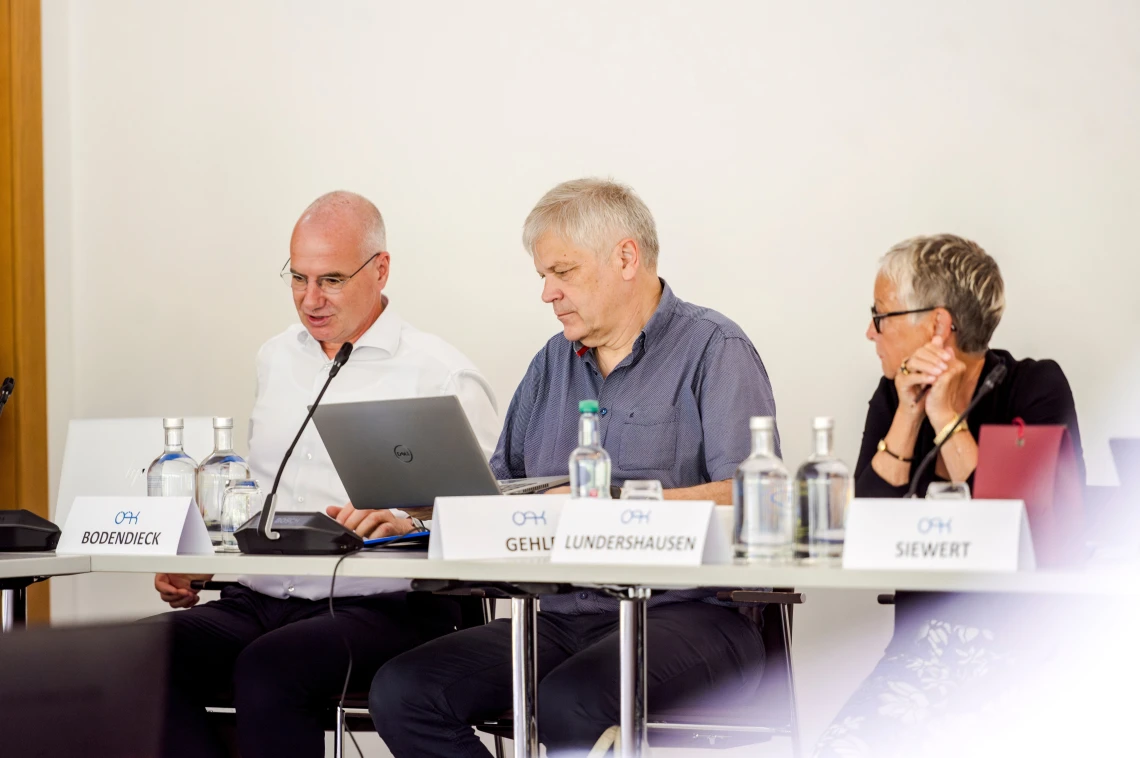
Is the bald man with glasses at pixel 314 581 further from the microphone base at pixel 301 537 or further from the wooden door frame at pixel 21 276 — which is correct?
the wooden door frame at pixel 21 276

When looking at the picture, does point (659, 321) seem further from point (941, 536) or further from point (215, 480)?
point (941, 536)

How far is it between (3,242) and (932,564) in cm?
283

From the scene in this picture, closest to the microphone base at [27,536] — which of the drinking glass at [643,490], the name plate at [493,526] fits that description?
the name plate at [493,526]

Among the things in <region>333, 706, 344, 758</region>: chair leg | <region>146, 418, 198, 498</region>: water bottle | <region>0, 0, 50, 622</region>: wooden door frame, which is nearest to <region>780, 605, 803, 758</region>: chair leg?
<region>333, 706, 344, 758</region>: chair leg

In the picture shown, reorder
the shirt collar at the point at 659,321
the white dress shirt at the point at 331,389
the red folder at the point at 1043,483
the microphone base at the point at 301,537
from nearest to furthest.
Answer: the red folder at the point at 1043,483 < the microphone base at the point at 301,537 < the shirt collar at the point at 659,321 < the white dress shirt at the point at 331,389

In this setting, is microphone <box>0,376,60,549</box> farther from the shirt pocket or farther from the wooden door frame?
the wooden door frame

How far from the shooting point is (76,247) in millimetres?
3537

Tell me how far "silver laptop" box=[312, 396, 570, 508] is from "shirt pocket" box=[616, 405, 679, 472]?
334 millimetres

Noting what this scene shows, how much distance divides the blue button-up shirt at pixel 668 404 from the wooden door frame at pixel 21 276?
5.60 ft

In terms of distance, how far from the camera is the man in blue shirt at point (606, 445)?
1860mm

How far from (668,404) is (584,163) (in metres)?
1.12

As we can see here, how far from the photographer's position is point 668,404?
222 cm

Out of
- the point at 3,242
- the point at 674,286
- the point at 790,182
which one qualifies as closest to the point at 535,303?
the point at 674,286

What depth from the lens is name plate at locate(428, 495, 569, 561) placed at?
1.59 metres
